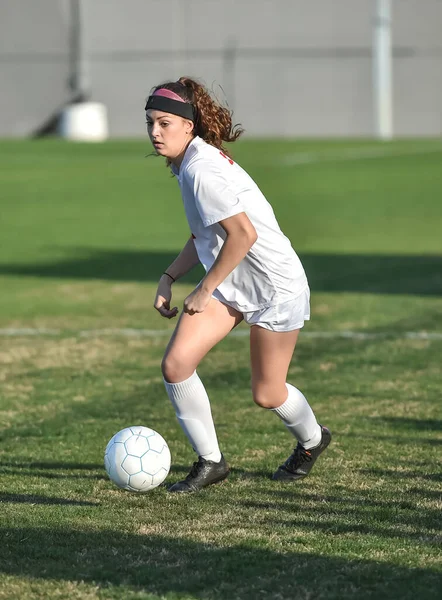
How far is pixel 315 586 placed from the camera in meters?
3.88

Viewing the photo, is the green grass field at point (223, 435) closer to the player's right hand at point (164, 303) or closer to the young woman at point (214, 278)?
the young woman at point (214, 278)

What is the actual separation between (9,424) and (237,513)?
7.36ft

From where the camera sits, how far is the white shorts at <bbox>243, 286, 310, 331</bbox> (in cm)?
504

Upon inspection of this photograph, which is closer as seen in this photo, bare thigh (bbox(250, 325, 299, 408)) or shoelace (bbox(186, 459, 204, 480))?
bare thigh (bbox(250, 325, 299, 408))

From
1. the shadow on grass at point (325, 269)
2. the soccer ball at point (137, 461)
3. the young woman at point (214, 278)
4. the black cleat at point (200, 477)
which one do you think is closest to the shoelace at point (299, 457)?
the young woman at point (214, 278)

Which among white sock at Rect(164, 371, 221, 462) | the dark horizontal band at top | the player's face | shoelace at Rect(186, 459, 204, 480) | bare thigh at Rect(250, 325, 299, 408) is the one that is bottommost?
shoelace at Rect(186, 459, 204, 480)

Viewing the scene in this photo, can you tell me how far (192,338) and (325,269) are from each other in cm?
850

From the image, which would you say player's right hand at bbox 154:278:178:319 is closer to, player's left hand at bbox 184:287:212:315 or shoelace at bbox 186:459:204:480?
player's left hand at bbox 184:287:212:315

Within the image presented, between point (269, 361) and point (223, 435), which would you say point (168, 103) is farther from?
point (223, 435)

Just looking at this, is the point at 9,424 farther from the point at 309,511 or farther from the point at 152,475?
the point at 309,511

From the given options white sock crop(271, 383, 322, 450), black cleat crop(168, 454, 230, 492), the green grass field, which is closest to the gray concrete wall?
the green grass field

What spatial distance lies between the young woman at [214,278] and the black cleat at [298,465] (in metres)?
0.23

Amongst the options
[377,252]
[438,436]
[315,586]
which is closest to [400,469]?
[438,436]

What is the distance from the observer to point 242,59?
49125mm
